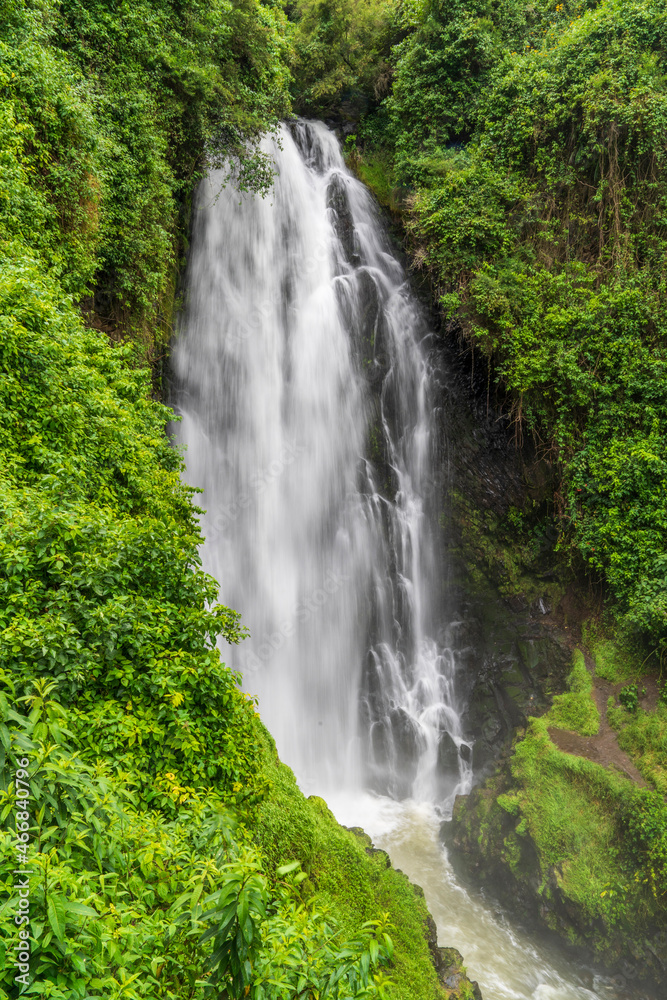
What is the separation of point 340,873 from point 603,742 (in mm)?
6236

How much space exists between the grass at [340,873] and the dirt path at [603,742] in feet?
14.3

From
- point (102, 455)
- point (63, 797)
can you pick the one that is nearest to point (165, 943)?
point (63, 797)

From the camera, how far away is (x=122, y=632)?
3.64 meters

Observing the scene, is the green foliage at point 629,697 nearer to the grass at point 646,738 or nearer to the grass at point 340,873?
the grass at point 646,738

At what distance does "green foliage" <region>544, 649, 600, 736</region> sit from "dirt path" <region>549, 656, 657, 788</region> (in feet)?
0.33

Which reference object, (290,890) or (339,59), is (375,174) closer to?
(339,59)

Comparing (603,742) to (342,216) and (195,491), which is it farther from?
(342,216)

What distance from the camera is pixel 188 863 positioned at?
2340 mm

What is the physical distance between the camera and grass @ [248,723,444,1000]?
14.8 feet

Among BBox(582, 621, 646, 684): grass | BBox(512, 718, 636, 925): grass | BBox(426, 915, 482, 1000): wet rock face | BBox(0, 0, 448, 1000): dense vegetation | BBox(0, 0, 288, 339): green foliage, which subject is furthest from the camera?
BBox(582, 621, 646, 684): grass

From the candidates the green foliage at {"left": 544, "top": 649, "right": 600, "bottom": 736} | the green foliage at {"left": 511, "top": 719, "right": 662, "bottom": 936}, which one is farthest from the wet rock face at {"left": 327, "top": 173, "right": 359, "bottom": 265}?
the green foliage at {"left": 511, "top": 719, "right": 662, "bottom": 936}

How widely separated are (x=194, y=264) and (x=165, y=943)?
1233 centimetres

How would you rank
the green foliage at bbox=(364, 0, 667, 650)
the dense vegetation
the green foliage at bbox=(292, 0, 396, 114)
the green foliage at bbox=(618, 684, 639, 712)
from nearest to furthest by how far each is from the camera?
1. the dense vegetation
2. the green foliage at bbox=(618, 684, 639, 712)
3. the green foliage at bbox=(364, 0, 667, 650)
4. the green foliage at bbox=(292, 0, 396, 114)

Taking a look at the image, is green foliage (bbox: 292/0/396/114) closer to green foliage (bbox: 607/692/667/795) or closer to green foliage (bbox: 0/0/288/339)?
green foliage (bbox: 0/0/288/339)
